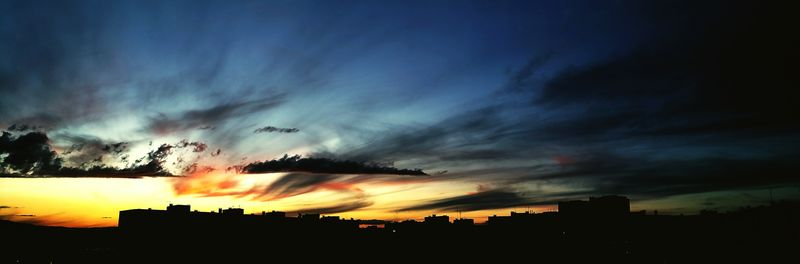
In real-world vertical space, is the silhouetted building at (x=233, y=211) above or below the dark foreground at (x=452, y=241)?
above

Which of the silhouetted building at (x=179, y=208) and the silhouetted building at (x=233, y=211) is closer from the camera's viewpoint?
the silhouetted building at (x=179, y=208)

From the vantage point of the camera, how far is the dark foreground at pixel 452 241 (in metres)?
132

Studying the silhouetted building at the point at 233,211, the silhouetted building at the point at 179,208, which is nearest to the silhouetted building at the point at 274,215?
the silhouetted building at the point at 233,211

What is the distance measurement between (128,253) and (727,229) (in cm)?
16808

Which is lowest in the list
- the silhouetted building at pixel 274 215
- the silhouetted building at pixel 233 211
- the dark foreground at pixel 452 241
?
the dark foreground at pixel 452 241

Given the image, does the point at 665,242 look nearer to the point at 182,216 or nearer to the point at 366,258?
the point at 366,258

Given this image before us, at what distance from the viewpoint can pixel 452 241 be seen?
17912cm

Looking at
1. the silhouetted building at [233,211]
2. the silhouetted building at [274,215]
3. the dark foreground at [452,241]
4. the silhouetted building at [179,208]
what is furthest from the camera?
the silhouetted building at [274,215]

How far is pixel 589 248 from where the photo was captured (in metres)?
149

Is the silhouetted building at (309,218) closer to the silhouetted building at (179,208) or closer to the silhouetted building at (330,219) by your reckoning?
the silhouetted building at (330,219)

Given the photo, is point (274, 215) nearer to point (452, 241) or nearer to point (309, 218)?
point (309, 218)

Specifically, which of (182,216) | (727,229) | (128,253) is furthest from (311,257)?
(727,229)

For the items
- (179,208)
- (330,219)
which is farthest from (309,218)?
(179,208)

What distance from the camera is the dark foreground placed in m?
132
